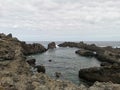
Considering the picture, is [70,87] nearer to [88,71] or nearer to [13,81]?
[13,81]

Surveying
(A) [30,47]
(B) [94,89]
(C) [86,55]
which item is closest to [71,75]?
(B) [94,89]

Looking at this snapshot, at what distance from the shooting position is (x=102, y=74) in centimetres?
6394

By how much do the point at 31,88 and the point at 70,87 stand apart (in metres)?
4.60

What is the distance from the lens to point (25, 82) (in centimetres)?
2773

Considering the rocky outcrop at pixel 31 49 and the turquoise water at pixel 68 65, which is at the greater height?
the rocky outcrop at pixel 31 49

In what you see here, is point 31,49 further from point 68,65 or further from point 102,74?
point 102,74

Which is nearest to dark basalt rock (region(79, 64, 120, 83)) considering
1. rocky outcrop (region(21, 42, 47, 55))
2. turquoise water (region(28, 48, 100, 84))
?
turquoise water (region(28, 48, 100, 84))

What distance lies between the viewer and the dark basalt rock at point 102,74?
61200mm

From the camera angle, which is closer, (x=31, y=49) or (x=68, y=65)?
(x=68, y=65)

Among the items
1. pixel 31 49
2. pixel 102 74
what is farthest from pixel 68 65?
pixel 31 49

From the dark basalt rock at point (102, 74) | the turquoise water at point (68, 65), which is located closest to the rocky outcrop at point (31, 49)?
the turquoise water at point (68, 65)

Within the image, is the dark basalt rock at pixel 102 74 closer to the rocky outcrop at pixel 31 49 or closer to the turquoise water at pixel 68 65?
the turquoise water at pixel 68 65

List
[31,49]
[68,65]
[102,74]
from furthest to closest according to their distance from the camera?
[31,49] < [68,65] < [102,74]

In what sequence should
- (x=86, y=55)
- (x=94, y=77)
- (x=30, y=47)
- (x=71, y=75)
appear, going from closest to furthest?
(x=94, y=77) → (x=71, y=75) → (x=86, y=55) → (x=30, y=47)
